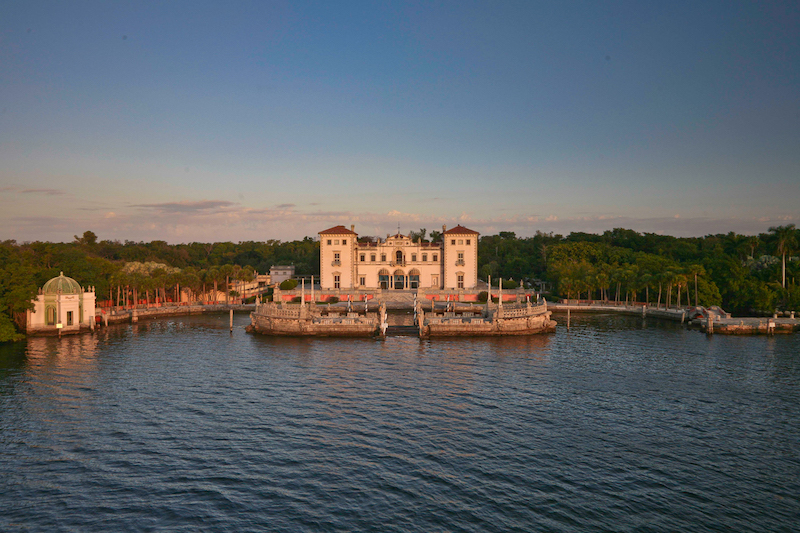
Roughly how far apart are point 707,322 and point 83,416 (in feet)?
222

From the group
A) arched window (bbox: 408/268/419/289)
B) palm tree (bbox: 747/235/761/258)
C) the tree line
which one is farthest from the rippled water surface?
arched window (bbox: 408/268/419/289)

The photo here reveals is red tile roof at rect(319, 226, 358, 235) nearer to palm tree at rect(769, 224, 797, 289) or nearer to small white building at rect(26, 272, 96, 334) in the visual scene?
small white building at rect(26, 272, 96, 334)

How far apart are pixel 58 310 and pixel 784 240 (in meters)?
101

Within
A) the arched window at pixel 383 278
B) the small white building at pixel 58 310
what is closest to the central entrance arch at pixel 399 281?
the arched window at pixel 383 278

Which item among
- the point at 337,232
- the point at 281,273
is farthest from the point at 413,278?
the point at 281,273

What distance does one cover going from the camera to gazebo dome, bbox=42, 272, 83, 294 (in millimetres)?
63844

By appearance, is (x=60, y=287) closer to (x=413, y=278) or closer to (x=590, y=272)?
(x=413, y=278)

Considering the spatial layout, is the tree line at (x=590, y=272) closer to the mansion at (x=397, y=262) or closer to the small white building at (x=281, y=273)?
the small white building at (x=281, y=273)

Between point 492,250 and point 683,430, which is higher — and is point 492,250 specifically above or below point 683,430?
above

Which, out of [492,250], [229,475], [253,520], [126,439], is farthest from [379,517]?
[492,250]

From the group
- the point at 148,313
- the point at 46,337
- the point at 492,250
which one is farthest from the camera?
the point at 492,250

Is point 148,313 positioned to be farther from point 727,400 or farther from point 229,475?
point 727,400

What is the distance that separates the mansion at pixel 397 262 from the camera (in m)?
107

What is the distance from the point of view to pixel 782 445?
27.3m
